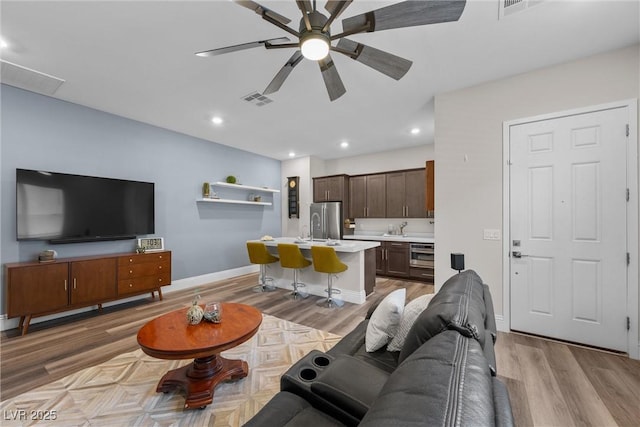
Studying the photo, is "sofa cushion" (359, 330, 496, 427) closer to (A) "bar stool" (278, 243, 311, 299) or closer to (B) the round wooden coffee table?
(B) the round wooden coffee table

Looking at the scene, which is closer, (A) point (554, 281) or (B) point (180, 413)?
(B) point (180, 413)

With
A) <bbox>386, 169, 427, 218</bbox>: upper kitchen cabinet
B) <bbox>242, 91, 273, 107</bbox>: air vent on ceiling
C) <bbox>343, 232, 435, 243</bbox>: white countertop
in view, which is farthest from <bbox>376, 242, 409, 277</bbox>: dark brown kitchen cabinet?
<bbox>242, 91, 273, 107</bbox>: air vent on ceiling

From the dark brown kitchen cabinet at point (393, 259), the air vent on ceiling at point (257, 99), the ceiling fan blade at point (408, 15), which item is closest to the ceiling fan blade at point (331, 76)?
the ceiling fan blade at point (408, 15)

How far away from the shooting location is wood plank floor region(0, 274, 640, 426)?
1.77m

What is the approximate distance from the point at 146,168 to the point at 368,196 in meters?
4.56

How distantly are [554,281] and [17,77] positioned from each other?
617cm

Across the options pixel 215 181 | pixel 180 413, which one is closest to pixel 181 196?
pixel 215 181

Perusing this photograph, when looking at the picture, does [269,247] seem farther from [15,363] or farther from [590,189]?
[590,189]

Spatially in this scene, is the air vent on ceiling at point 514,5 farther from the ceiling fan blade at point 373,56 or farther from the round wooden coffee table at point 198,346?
the round wooden coffee table at point 198,346

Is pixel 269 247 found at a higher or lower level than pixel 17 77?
lower

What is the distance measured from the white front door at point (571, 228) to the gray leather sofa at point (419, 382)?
1697 millimetres

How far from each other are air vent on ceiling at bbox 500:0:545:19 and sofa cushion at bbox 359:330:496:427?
7.95 feet

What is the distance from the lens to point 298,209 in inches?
265

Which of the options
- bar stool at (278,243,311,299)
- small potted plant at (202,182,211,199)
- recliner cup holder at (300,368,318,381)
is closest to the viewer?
recliner cup holder at (300,368,318,381)
